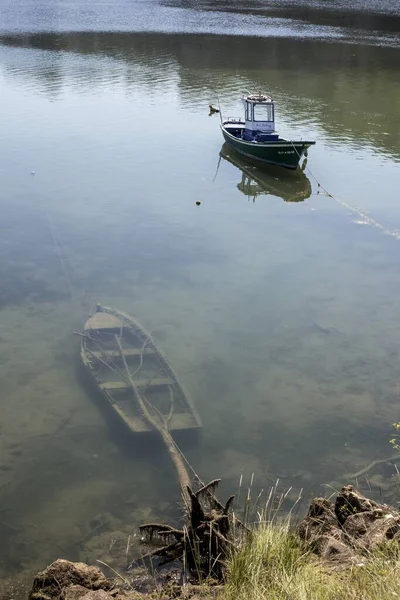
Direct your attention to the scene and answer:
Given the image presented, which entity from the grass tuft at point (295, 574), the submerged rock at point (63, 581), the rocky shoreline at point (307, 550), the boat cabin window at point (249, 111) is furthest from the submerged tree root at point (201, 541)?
the boat cabin window at point (249, 111)

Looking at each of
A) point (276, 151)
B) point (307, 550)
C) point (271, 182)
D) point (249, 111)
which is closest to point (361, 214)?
point (271, 182)

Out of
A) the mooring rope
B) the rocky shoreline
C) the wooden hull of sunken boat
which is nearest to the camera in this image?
the rocky shoreline

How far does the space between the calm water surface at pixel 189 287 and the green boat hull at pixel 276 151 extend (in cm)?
70

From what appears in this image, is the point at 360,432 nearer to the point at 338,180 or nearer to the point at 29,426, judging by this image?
the point at 29,426

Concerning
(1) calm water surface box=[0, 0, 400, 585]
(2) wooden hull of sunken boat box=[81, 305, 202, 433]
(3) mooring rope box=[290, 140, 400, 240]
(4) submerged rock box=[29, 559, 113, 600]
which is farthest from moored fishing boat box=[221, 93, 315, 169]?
(4) submerged rock box=[29, 559, 113, 600]

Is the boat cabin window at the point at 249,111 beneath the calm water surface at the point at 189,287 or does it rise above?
above

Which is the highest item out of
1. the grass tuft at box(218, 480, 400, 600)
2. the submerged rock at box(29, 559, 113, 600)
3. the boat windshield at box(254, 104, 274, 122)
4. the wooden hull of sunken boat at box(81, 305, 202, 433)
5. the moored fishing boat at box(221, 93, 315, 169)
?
the boat windshield at box(254, 104, 274, 122)

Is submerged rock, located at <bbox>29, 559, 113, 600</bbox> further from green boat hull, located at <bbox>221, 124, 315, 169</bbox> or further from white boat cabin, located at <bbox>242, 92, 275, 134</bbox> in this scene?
white boat cabin, located at <bbox>242, 92, 275, 134</bbox>

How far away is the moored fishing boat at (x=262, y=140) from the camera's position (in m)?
23.4

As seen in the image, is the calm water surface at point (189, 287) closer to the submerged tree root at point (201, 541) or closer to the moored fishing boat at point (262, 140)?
the moored fishing boat at point (262, 140)

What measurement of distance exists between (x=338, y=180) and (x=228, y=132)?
5.06 metres

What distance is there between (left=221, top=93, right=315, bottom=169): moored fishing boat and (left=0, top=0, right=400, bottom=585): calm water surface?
0.80 m

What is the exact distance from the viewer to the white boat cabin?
2508cm

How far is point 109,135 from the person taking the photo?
28.3 meters
